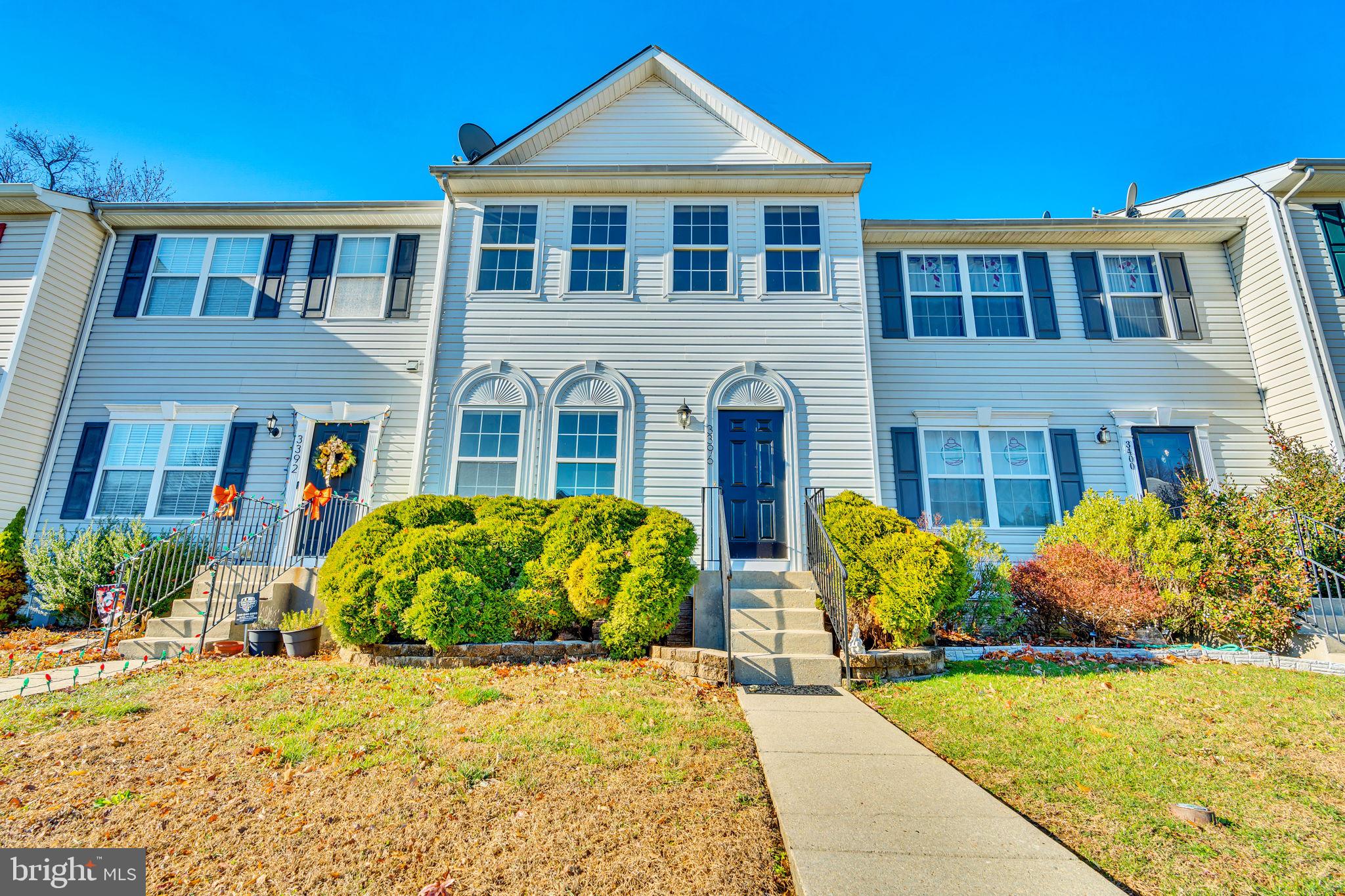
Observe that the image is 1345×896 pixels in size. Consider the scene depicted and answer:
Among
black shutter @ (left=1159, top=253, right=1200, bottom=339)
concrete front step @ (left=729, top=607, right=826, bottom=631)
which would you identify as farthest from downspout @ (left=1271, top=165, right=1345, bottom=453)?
concrete front step @ (left=729, top=607, right=826, bottom=631)

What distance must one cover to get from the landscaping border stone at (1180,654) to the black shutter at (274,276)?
11.2 m

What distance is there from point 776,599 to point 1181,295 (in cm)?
914

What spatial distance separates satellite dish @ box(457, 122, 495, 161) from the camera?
10766mm

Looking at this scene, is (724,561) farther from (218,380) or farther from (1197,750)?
(218,380)

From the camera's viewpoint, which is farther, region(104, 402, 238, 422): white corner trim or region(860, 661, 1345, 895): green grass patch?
region(104, 402, 238, 422): white corner trim

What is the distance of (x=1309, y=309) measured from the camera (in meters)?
9.41

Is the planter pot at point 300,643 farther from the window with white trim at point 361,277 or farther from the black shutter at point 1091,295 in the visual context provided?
the black shutter at point 1091,295

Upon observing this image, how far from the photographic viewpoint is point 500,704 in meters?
4.68

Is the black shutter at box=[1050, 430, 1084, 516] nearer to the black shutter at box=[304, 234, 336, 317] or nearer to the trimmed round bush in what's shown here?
the trimmed round bush

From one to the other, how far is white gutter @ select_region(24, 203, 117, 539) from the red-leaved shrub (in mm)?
14079

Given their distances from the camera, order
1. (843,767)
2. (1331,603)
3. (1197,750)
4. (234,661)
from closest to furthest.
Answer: (843,767), (1197,750), (234,661), (1331,603)

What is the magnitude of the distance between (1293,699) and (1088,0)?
970 centimetres

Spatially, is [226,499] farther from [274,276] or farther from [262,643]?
[274,276]

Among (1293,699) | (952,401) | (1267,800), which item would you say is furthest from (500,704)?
(952,401)
